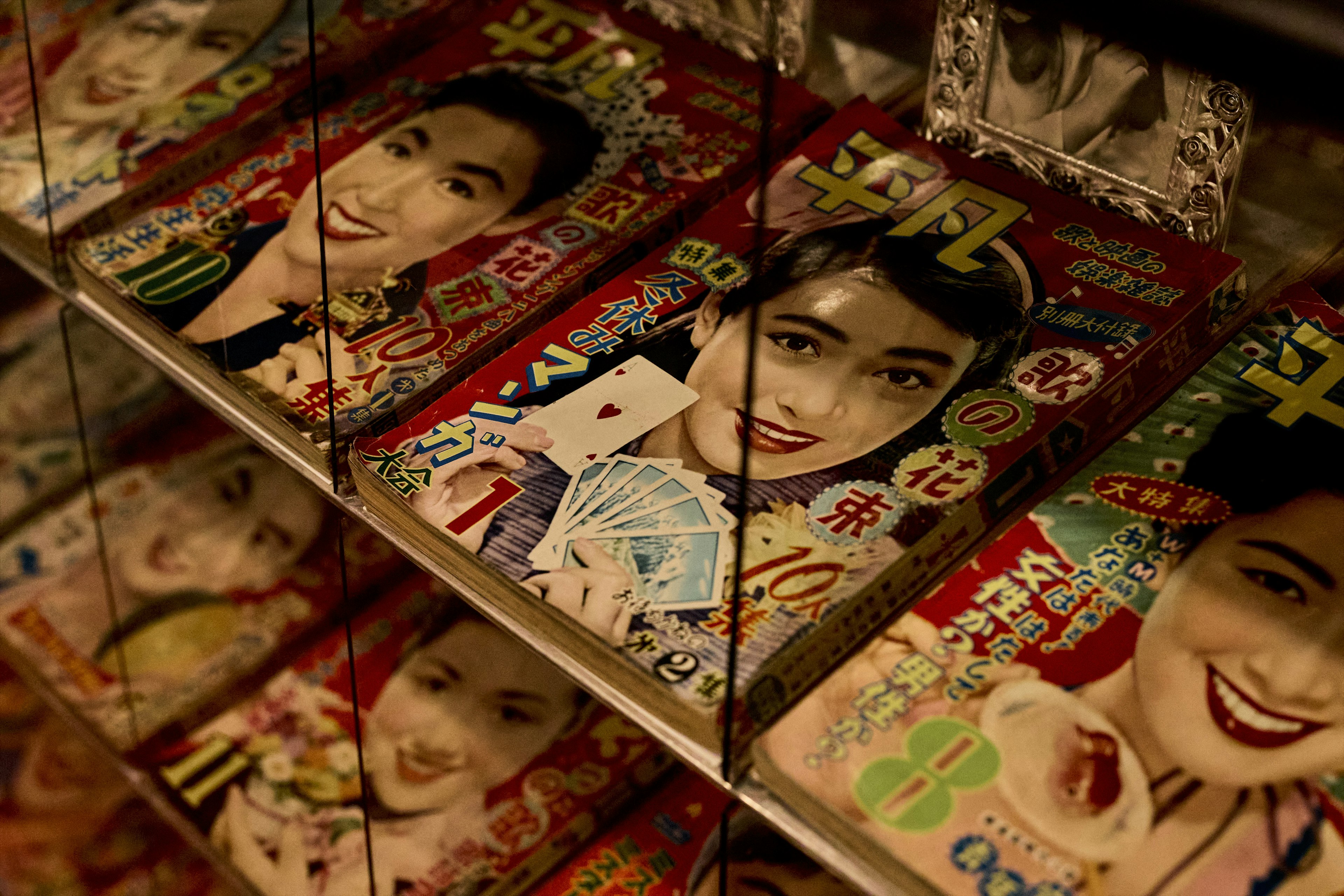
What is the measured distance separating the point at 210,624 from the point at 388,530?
647 mm

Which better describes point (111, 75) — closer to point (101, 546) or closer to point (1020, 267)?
point (101, 546)

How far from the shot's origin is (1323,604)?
2.20 ft

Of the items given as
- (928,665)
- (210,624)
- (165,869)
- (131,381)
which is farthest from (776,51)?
(165,869)

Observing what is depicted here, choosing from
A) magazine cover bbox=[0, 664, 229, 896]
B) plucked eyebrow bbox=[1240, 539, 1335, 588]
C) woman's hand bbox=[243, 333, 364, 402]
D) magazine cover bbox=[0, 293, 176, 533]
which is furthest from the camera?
magazine cover bbox=[0, 293, 176, 533]

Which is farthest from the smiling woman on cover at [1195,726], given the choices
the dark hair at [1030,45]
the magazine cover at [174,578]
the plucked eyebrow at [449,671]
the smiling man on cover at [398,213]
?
the magazine cover at [174,578]

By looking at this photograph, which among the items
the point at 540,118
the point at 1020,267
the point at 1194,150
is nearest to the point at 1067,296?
the point at 1020,267

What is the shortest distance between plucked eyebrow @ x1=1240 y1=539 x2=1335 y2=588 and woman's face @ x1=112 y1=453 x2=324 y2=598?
3.33 feet

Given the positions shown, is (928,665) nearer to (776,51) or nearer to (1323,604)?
(1323,604)

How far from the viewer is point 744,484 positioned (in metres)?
0.61

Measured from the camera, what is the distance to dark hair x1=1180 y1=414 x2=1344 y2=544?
0.72m

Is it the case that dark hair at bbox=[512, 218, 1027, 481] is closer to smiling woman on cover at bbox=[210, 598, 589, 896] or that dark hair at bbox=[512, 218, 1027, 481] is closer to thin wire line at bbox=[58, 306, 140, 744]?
smiling woman on cover at bbox=[210, 598, 589, 896]

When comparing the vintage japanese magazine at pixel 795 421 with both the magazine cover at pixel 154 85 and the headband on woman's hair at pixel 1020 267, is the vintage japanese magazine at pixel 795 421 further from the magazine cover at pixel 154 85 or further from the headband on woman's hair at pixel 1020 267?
the magazine cover at pixel 154 85

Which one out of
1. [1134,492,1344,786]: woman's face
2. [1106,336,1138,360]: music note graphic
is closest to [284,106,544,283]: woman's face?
[1106,336,1138,360]: music note graphic

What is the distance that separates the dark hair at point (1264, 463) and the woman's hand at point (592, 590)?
0.32 metres
